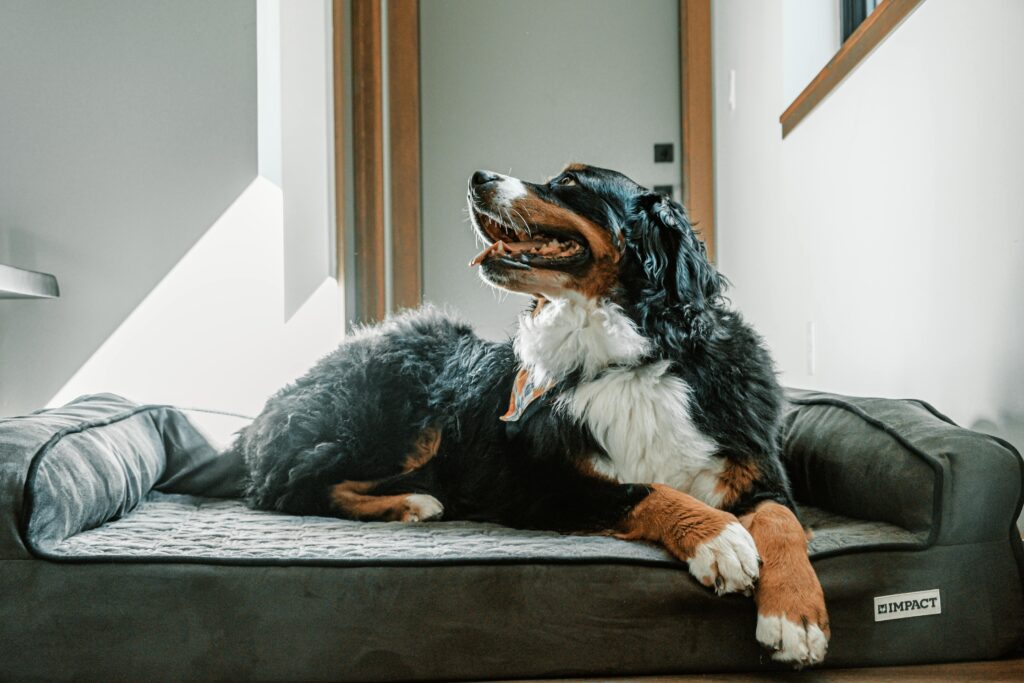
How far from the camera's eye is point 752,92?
3.44 metres

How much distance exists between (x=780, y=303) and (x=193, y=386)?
6.75 feet

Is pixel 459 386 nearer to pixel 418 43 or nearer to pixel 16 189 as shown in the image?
pixel 16 189

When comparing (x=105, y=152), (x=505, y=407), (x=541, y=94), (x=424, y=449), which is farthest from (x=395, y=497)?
(x=541, y=94)

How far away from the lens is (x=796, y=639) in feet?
3.82

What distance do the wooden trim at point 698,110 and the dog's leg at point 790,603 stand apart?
2.99 metres

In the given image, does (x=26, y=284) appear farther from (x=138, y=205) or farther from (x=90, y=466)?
(x=90, y=466)

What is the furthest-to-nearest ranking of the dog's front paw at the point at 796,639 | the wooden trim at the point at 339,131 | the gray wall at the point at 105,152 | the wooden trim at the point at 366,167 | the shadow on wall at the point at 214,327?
1. the wooden trim at the point at 366,167
2. the wooden trim at the point at 339,131
3. the shadow on wall at the point at 214,327
4. the gray wall at the point at 105,152
5. the dog's front paw at the point at 796,639

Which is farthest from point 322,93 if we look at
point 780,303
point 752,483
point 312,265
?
point 752,483

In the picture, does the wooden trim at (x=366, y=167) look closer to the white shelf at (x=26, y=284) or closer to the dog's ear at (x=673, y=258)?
the white shelf at (x=26, y=284)

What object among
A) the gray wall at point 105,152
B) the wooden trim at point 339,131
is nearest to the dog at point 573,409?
the gray wall at point 105,152

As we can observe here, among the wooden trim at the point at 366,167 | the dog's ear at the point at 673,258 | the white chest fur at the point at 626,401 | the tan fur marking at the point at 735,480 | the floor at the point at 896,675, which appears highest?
the wooden trim at the point at 366,167

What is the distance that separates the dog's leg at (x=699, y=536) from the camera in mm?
1230

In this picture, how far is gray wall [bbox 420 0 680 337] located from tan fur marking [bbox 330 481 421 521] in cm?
237

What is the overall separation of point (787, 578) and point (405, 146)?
10.9 feet
